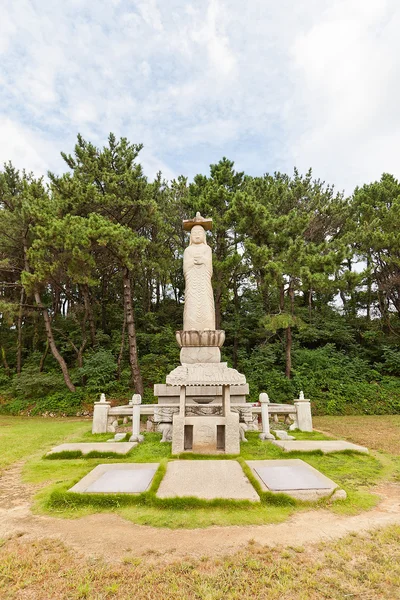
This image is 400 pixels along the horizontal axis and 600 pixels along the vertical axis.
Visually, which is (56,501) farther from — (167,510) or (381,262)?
(381,262)

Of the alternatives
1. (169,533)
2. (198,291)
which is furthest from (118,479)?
(198,291)

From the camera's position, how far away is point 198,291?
8.63 m

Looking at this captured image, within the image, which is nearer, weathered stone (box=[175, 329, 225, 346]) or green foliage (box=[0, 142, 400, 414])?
weathered stone (box=[175, 329, 225, 346])

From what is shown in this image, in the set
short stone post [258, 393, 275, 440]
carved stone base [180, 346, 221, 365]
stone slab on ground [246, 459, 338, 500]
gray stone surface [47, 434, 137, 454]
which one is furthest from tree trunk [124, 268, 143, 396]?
stone slab on ground [246, 459, 338, 500]

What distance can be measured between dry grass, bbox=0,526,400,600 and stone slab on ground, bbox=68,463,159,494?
974 millimetres

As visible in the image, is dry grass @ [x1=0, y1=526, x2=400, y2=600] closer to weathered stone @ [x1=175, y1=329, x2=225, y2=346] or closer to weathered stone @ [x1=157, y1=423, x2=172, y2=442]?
weathered stone @ [x1=157, y1=423, x2=172, y2=442]

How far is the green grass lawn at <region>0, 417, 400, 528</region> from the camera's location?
9.69 feet

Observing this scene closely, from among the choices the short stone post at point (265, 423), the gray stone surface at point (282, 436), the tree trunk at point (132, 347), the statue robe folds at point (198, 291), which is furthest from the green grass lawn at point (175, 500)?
the tree trunk at point (132, 347)

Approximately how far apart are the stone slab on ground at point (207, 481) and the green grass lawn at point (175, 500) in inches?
4.1

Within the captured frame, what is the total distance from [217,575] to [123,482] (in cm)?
186

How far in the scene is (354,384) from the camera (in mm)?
12141

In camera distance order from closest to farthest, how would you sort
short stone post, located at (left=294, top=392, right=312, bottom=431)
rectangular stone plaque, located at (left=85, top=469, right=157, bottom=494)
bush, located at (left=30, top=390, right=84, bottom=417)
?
1. rectangular stone plaque, located at (left=85, top=469, right=157, bottom=494)
2. short stone post, located at (left=294, top=392, right=312, bottom=431)
3. bush, located at (left=30, top=390, right=84, bottom=417)

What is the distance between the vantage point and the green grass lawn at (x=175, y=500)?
2952mm

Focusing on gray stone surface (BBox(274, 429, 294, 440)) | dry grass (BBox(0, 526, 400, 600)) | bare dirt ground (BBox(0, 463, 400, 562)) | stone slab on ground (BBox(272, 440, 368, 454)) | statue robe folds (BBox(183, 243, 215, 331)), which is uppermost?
statue robe folds (BBox(183, 243, 215, 331))
